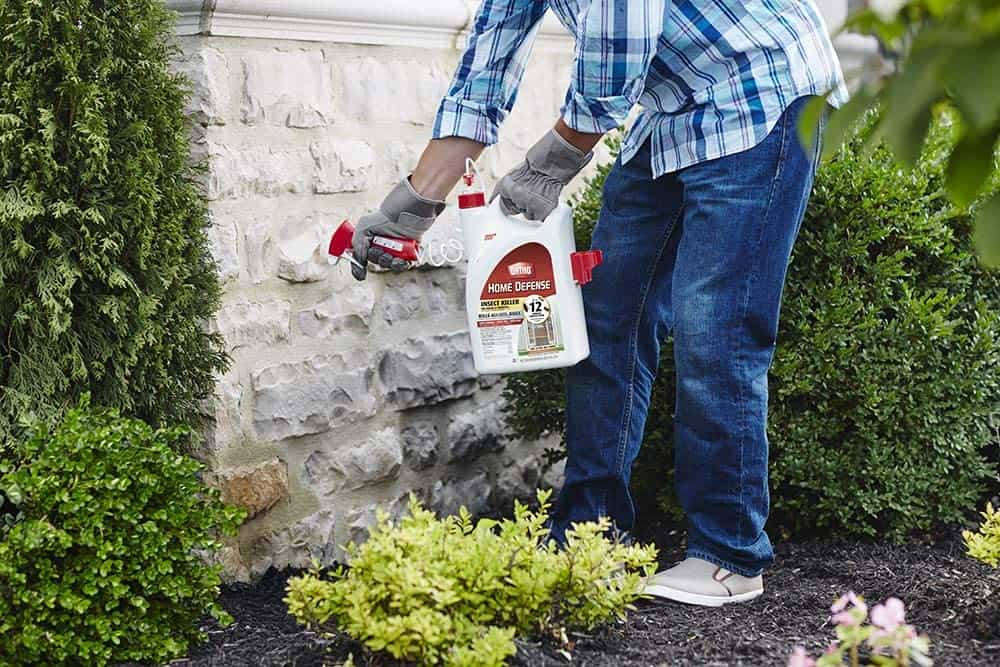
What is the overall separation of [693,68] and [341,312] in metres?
1.17

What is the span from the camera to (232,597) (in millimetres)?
2811

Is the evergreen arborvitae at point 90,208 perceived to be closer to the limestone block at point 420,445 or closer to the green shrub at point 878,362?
the limestone block at point 420,445

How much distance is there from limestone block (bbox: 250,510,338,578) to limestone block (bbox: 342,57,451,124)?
42.4 inches

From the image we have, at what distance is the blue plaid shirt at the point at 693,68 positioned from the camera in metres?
2.27

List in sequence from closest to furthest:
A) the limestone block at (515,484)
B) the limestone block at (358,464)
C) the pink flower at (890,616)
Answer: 1. the pink flower at (890,616)
2. the limestone block at (358,464)
3. the limestone block at (515,484)

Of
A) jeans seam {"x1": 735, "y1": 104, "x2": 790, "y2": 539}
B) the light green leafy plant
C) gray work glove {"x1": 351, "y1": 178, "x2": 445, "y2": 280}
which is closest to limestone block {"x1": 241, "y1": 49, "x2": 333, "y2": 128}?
gray work glove {"x1": 351, "y1": 178, "x2": 445, "y2": 280}

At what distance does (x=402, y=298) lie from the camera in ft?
11.0

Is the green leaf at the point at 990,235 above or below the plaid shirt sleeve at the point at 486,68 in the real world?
below

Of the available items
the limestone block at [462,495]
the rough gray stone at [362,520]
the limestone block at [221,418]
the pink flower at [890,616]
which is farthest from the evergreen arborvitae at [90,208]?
the pink flower at [890,616]

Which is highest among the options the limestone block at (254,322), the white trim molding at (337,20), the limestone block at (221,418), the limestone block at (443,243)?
the white trim molding at (337,20)

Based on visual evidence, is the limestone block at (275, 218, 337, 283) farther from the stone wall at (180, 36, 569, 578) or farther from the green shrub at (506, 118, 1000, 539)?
the green shrub at (506, 118, 1000, 539)

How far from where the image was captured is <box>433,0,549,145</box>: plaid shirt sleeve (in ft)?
8.63

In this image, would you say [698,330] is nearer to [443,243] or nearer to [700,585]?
[700,585]

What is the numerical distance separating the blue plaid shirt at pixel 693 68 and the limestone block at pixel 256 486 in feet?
3.81
